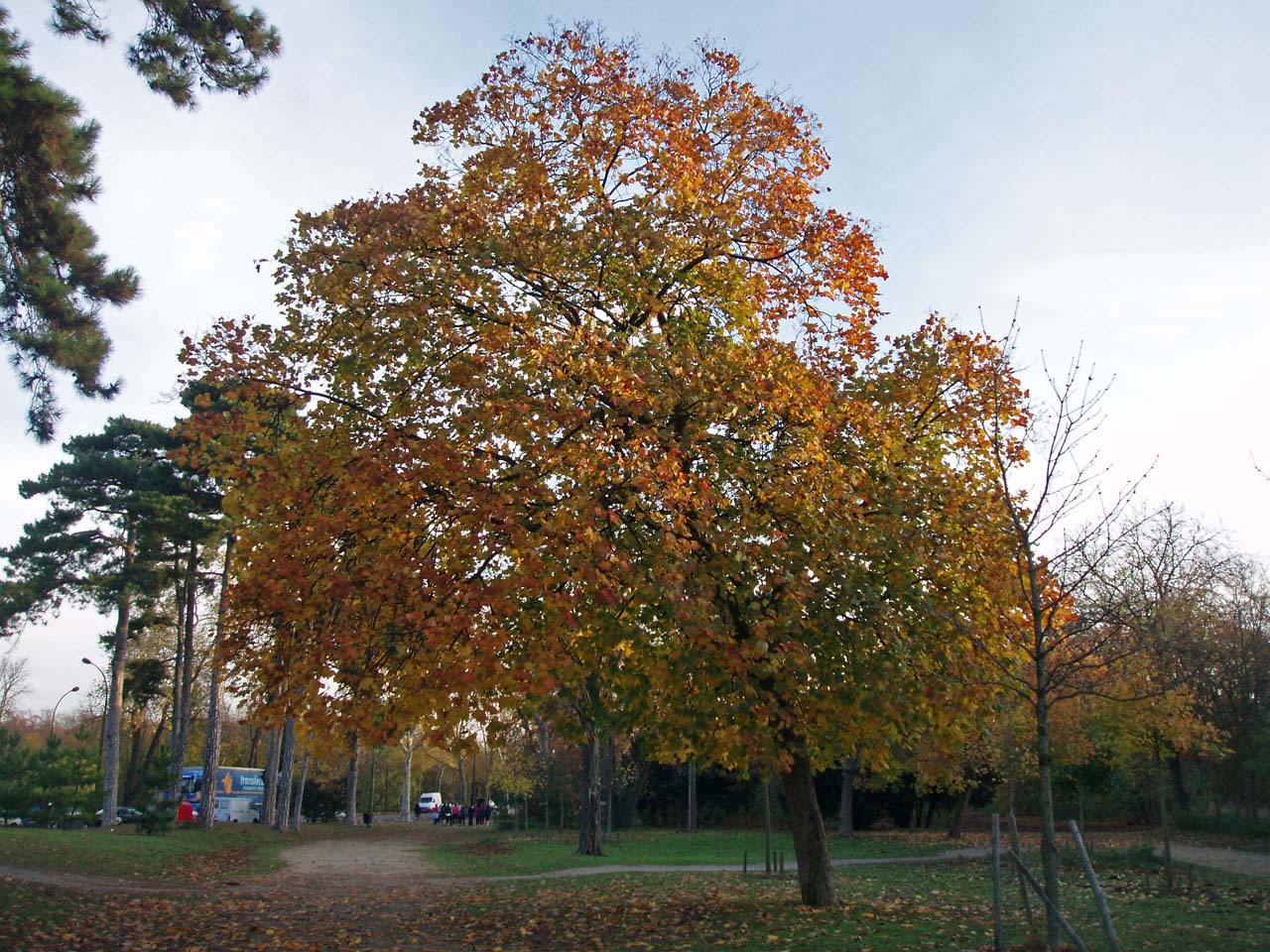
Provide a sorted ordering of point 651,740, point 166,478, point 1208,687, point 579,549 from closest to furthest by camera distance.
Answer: point 579,549 < point 651,740 < point 166,478 < point 1208,687

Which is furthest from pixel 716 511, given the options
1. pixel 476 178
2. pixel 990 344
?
pixel 476 178

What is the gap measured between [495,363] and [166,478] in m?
23.1

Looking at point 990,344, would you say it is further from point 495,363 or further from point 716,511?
point 495,363

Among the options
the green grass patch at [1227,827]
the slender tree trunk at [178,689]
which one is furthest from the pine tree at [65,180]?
the green grass patch at [1227,827]

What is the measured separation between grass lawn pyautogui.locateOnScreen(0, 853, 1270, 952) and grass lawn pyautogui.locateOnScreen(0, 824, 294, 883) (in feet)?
15.8

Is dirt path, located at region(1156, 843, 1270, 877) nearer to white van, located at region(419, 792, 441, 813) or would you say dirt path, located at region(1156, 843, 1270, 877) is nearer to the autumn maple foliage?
the autumn maple foliage

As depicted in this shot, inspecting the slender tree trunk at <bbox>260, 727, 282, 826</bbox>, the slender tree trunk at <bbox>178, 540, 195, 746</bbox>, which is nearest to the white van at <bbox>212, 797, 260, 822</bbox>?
the slender tree trunk at <bbox>260, 727, 282, 826</bbox>

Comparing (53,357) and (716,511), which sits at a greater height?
(53,357)

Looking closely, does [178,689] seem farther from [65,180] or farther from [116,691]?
[65,180]

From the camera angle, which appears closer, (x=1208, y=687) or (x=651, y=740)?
(x=651, y=740)

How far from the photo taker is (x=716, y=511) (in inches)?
439

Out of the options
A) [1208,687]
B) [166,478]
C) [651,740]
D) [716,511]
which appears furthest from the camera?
[1208,687]

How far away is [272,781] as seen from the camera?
122ft

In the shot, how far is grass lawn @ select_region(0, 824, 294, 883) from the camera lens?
60.5 feet
